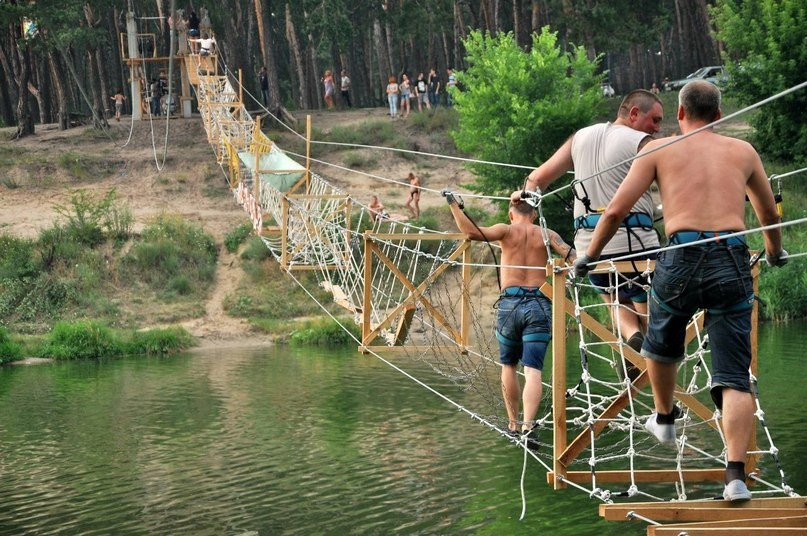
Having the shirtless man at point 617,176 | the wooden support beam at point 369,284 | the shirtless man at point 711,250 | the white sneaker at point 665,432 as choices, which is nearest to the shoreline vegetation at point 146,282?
the wooden support beam at point 369,284

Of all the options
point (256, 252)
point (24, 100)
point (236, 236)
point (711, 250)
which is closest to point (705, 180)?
point (711, 250)

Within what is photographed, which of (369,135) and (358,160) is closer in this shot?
(358,160)

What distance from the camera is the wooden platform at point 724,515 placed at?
4.99 meters

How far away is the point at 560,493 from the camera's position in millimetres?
8828

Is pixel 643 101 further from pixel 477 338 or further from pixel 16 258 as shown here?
pixel 16 258

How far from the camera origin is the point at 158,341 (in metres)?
22.3

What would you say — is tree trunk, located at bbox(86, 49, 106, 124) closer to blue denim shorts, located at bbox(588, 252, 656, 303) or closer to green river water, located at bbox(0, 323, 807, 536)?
green river water, located at bbox(0, 323, 807, 536)

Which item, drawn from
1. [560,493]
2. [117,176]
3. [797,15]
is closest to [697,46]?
[797,15]

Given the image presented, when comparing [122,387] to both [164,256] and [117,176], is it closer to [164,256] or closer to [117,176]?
[164,256]

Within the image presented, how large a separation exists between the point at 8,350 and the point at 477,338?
11.2 meters

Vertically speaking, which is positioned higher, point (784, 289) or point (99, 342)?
point (784, 289)

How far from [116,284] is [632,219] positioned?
20.3 meters

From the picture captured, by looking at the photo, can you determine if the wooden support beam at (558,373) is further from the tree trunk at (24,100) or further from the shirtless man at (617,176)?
the tree trunk at (24,100)

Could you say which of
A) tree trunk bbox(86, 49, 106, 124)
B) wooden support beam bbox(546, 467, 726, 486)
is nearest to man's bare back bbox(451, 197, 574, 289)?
wooden support beam bbox(546, 467, 726, 486)
